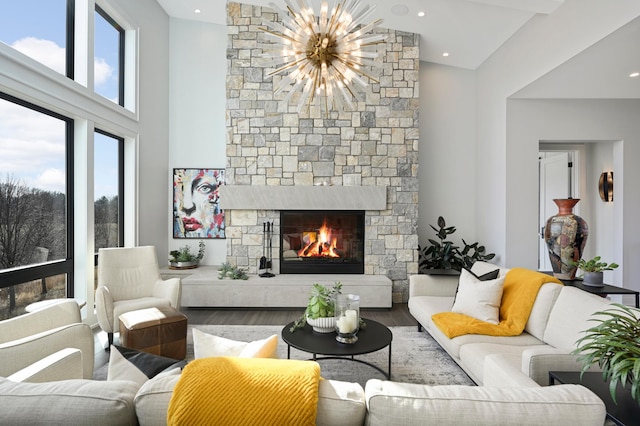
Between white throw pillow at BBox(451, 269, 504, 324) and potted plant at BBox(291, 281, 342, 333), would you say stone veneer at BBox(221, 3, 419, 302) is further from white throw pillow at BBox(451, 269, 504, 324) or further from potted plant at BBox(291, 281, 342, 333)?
potted plant at BBox(291, 281, 342, 333)

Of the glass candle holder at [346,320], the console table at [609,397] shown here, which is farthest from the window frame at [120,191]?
the console table at [609,397]

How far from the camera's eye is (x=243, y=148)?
482cm

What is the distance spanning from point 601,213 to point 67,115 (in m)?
6.57

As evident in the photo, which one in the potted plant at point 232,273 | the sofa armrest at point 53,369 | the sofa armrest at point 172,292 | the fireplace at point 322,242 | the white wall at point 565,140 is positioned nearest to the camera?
the sofa armrest at point 53,369

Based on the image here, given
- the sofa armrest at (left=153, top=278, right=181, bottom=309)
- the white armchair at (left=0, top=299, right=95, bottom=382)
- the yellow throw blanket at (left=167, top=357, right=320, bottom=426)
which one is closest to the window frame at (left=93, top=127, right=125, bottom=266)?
the sofa armrest at (left=153, top=278, right=181, bottom=309)

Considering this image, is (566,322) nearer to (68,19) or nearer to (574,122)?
(574,122)

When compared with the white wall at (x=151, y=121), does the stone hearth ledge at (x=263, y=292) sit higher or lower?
lower

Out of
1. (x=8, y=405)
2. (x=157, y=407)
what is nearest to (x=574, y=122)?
(x=157, y=407)

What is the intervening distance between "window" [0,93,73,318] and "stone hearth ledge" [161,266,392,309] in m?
1.39

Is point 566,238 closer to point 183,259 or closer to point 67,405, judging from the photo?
point 67,405

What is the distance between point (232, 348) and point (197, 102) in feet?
16.4

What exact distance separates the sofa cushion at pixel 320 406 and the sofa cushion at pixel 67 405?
0.14 ft

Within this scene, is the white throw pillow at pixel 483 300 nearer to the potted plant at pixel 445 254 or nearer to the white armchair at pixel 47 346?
the potted plant at pixel 445 254

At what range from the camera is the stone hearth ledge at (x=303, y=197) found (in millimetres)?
4758
